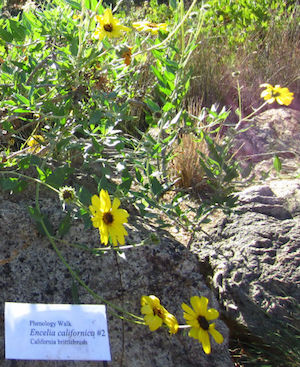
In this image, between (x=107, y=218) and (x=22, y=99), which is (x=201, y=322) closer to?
(x=107, y=218)

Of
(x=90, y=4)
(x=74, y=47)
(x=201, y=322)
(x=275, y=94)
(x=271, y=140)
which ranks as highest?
(x=90, y=4)

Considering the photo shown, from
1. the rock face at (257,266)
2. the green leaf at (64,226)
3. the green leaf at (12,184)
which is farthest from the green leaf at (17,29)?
the rock face at (257,266)

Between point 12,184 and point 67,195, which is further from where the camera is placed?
point 12,184

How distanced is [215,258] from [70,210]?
0.58 m

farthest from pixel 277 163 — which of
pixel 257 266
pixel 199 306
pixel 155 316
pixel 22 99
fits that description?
pixel 22 99

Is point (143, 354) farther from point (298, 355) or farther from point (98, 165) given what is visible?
point (98, 165)

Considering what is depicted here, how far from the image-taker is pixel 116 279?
5.09 feet

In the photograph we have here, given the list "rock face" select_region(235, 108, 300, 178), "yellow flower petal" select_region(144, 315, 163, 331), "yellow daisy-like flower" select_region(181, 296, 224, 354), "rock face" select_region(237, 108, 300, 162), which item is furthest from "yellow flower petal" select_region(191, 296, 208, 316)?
"rock face" select_region(237, 108, 300, 162)

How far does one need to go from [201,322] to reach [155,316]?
131mm

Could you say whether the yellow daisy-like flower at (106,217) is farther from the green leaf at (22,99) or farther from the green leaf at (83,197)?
the green leaf at (22,99)

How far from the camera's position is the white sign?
113 centimetres

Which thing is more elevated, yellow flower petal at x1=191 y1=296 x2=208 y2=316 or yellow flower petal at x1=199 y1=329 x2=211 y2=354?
yellow flower petal at x1=191 y1=296 x2=208 y2=316

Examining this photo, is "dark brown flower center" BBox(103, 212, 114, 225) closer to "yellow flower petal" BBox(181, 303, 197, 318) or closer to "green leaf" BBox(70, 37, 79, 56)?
"yellow flower petal" BBox(181, 303, 197, 318)

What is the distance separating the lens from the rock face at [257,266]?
1690 millimetres
